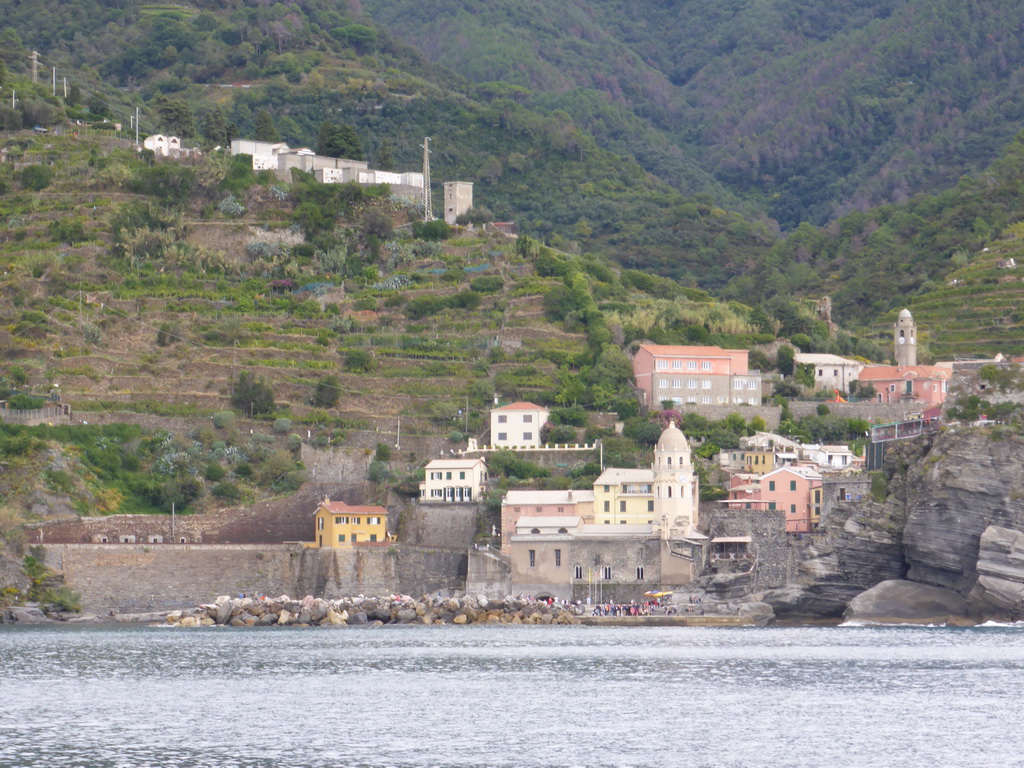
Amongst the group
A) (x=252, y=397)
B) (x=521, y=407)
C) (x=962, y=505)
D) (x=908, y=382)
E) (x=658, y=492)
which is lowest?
(x=962, y=505)

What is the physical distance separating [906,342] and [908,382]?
179 inches

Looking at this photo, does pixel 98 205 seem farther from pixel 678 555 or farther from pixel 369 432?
pixel 678 555

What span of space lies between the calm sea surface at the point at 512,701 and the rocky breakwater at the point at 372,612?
8.02 m

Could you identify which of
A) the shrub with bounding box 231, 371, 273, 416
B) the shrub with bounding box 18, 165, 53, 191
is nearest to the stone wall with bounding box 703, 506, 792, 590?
the shrub with bounding box 231, 371, 273, 416

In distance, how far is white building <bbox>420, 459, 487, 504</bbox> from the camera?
80.1m

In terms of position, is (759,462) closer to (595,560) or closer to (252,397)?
(595,560)

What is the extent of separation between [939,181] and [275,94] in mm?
59288

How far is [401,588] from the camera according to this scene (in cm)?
7719

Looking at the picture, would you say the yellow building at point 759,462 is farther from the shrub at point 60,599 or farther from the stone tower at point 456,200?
the stone tower at point 456,200

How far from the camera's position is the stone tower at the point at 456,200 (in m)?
107

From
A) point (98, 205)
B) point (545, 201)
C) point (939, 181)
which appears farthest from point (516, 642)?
point (939, 181)

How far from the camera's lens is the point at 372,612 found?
74.1 meters

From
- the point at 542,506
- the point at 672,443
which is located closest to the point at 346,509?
the point at 542,506

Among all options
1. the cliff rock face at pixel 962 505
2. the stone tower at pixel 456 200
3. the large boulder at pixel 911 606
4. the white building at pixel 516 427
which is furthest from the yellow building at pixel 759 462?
the stone tower at pixel 456 200
